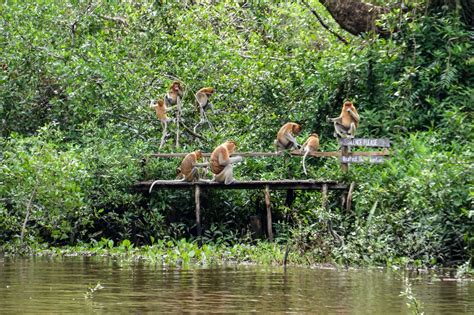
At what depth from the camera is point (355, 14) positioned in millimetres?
19844

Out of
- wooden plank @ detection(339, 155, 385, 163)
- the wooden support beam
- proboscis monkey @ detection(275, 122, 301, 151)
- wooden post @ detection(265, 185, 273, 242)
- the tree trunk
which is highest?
the tree trunk

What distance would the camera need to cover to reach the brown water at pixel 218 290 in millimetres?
8391

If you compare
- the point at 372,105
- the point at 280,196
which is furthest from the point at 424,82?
the point at 280,196

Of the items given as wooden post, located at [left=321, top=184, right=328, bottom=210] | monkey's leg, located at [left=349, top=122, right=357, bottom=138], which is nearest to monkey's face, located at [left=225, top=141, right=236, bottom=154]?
wooden post, located at [left=321, top=184, right=328, bottom=210]

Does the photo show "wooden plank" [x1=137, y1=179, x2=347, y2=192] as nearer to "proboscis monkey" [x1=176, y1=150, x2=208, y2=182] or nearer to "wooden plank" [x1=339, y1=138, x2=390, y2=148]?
"proboscis monkey" [x1=176, y1=150, x2=208, y2=182]

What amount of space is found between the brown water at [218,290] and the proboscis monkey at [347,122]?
14.6 feet

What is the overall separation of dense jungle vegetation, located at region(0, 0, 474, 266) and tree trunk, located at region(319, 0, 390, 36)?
32cm

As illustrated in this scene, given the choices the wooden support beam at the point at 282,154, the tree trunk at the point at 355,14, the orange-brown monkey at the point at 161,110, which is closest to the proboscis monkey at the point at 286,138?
the wooden support beam at the point at 282,154

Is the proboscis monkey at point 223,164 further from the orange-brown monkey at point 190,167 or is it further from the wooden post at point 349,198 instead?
the wooden post at point 349,198

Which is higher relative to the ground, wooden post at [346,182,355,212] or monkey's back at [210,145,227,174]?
monkey's back at [210,145,227,174]

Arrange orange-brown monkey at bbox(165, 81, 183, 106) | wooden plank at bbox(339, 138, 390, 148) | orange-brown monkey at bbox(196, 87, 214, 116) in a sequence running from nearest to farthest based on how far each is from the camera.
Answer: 1. wooden plank at bbox(339, 138, 390, 148)
2. orange-brown monkey at bbox(165, 81, 183, 106)
3. orange-brown monkey at bbox(196, 87, 214, 116)

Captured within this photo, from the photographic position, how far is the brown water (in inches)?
330

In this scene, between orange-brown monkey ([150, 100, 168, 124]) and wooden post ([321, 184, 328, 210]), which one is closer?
wooden post ([321, 184, 328, 210])

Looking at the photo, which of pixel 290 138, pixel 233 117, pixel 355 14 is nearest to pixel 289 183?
pixel 290 138
